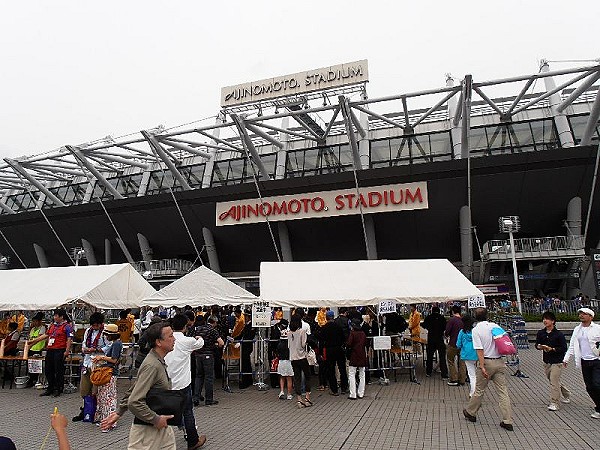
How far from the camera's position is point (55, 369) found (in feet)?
36.0

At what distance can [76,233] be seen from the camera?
39.2 metres

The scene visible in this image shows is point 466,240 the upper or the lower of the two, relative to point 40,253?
lower

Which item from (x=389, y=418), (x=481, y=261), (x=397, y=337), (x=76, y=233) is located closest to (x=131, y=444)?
(x=389, y=418)

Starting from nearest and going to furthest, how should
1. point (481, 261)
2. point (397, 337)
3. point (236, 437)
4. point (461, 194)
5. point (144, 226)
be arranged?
point (236, 437) → point (397, 337) → point (461, 194) → point (481, 261) → point (144, 226)

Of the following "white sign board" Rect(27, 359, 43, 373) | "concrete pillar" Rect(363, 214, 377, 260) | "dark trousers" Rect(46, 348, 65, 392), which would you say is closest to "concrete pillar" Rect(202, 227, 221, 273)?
"concrete pillar" Rect(363, 214, 377, 260)

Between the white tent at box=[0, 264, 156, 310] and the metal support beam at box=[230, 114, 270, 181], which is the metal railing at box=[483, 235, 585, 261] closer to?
the metal support beam at box=[230, 114, 270, 181]

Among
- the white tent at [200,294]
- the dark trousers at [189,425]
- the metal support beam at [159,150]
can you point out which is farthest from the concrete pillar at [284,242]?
the dark trousers at [189,425]

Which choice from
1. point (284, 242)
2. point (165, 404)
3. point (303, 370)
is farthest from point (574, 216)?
point (165, 404)

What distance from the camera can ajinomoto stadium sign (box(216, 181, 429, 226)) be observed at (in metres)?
28.0

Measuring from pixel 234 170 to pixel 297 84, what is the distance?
333 inches

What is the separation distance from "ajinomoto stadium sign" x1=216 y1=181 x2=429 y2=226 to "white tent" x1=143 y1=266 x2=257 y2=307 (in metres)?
16.8

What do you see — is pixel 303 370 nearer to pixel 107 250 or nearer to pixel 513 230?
pixel 513 230

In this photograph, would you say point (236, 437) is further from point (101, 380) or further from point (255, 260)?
point (255, 260)

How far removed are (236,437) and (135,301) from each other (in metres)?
7.78
